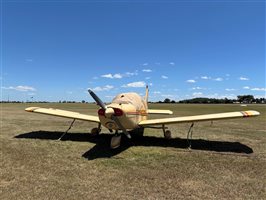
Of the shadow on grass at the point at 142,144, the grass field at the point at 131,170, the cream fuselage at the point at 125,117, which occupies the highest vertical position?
the cream fuselage at the point at 125,117

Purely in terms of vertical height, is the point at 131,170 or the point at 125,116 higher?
the point at 125,116

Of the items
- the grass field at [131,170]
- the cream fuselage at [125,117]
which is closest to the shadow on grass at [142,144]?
the grass field at [131,170]

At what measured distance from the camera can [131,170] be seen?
7520 mm

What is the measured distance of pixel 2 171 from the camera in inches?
285

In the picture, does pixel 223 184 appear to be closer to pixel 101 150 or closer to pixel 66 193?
pixel 66 193

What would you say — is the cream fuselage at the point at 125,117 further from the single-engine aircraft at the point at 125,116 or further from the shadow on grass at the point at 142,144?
the shadow on grass at the point at 142,144

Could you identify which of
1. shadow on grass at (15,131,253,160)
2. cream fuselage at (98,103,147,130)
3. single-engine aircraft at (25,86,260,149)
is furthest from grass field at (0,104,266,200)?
cream fuselage at (98,103,147,130)

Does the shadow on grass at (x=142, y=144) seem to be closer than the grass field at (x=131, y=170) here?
No

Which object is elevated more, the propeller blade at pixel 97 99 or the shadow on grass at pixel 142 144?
the propeller blade at pixel 97 99

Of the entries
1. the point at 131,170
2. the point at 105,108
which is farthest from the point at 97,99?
the point at 131,170

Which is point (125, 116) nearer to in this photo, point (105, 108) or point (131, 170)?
point (105, 108)

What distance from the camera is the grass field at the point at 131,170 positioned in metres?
5.87

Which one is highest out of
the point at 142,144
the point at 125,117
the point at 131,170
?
the point at 125,117

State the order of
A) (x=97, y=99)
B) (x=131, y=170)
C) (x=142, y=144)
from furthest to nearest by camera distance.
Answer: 1. (x=142, y=144)
2. (x=97, y=99)
3. (x=131, y=170)
